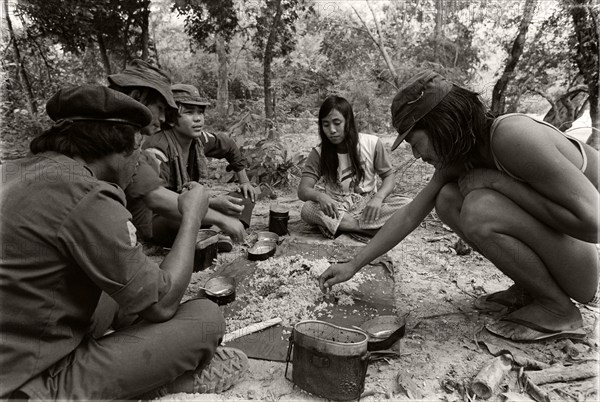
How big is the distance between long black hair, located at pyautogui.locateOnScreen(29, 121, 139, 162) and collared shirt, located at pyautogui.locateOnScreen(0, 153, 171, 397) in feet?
0.24

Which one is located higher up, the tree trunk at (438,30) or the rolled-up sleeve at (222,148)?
Result: the tree trunk at (438,30)

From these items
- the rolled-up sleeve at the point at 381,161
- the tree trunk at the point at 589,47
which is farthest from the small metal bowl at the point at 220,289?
the tree trunk at the point at 589,47

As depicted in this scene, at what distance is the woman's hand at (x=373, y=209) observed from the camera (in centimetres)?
392

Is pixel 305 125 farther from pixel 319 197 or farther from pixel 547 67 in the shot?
pixel 319 197

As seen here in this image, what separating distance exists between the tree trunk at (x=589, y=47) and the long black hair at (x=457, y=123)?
4.18 metres

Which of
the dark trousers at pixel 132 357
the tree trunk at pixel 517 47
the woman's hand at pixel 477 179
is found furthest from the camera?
the tree trunk at pixel 517 47

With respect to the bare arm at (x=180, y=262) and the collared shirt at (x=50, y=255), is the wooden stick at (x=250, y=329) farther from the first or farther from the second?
the collared shirt at (x=50, y=255)

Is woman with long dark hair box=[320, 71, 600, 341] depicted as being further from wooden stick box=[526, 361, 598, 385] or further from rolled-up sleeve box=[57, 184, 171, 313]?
rolled-up sleeve box=[57, 184, 171, 313]

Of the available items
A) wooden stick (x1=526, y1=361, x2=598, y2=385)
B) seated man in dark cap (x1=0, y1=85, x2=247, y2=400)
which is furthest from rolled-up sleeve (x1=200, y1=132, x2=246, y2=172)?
wooden stick (x1=526, y1=361, x2=598, y2=385)

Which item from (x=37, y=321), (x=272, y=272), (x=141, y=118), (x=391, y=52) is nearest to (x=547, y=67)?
(x=391, y=52)

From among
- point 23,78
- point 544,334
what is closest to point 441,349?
point 544,334

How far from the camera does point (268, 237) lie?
384cm

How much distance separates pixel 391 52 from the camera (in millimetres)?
13172

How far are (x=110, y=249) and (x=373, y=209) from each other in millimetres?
2874
